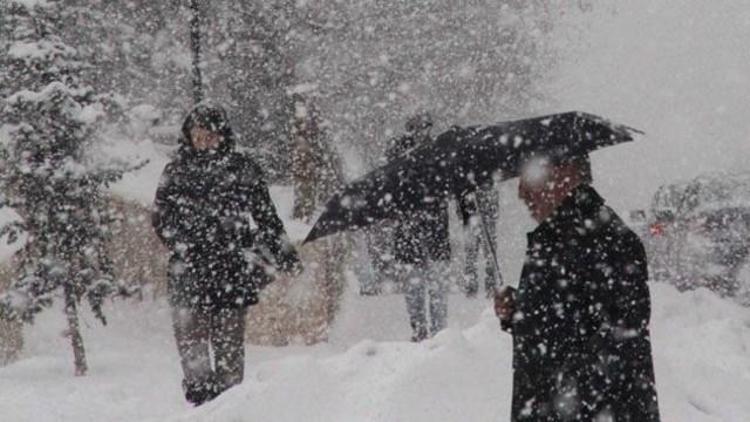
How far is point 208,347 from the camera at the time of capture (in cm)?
600

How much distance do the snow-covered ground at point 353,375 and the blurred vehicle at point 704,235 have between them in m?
2.20

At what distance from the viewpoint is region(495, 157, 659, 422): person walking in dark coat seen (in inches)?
129

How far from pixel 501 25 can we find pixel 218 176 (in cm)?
1385

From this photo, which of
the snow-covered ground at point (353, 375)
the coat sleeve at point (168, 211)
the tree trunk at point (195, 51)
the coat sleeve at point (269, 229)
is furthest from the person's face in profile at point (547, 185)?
the tree trunk at point (195, 51)

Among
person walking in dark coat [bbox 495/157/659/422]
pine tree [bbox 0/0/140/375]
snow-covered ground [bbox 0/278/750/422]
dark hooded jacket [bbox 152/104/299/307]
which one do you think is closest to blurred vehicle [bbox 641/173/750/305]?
snow-covered ground [bbox 0/278/750/422]

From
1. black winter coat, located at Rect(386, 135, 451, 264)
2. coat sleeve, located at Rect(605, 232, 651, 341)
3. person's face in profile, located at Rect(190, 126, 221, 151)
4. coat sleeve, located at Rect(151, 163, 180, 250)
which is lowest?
black winter coat, located at Rect(386, 135, 451, 264)

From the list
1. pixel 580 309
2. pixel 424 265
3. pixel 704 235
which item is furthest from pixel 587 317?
pixel 704 235

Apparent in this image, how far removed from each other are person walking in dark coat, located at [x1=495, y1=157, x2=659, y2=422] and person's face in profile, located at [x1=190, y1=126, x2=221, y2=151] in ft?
9.17

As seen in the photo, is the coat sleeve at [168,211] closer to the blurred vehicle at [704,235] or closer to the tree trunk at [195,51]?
the tree trunk at [195,51]

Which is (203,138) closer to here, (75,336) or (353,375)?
(353,375)

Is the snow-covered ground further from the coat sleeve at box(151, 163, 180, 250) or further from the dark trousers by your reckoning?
the coat sleeve at box(151, 163, 180, 250)

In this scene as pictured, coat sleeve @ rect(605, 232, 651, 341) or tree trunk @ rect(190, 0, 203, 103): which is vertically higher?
tree trunk @ rect(190, 0, 203, 103)

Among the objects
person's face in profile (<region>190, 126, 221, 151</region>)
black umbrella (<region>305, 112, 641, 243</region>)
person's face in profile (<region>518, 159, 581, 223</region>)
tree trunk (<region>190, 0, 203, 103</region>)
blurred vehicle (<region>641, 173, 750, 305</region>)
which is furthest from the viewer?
blurred vehicle (<region>641, 173, 750, 305</region>)

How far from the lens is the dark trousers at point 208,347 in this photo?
5.90 meters
